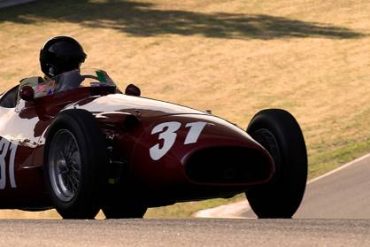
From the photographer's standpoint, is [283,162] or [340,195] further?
[340,195]

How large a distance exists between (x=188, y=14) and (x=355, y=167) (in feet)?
56.3

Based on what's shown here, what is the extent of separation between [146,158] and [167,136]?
243 millimetres

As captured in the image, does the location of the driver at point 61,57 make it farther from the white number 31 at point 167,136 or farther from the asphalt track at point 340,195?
the asphalt track at point 340,195

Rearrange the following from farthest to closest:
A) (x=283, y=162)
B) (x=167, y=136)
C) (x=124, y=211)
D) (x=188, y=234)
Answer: (x=124, y=211) < (x=283, y=162) < (x=167, y=136) < (x=188, y=234)

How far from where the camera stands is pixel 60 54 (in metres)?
11.2

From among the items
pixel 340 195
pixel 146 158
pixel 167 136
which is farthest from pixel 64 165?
pixel 340 195

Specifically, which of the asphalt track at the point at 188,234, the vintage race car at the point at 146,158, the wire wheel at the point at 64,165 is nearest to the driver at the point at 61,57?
the vintage race car at the point at 146,158

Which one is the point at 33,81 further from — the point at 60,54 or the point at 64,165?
the point at 64,165

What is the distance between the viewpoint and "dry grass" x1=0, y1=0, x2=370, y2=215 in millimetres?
24469

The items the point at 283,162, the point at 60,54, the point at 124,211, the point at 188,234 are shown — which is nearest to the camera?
the point at 188,234

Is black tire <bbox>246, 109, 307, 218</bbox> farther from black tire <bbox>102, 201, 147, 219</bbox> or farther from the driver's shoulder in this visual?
the driver's shoulder

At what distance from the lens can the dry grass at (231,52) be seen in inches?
963

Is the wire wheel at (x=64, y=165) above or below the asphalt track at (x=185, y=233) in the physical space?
below

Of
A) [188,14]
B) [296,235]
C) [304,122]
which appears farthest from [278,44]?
[296,235]
